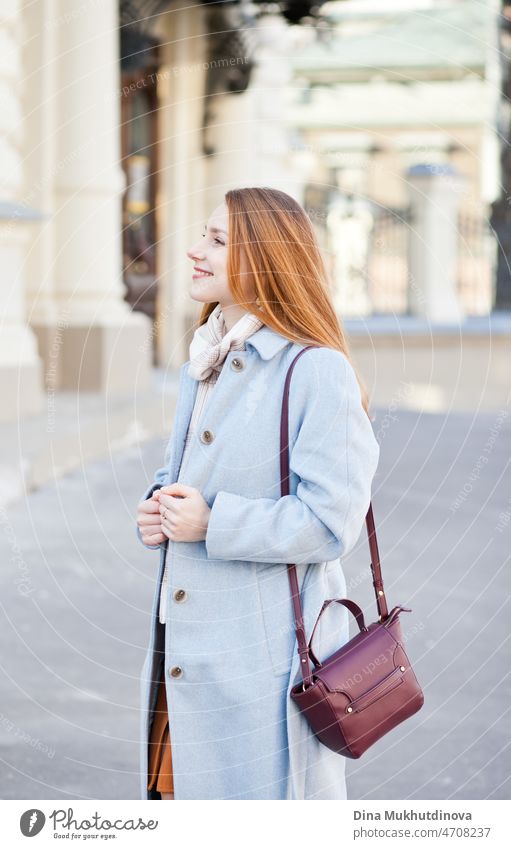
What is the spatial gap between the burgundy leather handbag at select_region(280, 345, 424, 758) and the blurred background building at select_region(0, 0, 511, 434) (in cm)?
237

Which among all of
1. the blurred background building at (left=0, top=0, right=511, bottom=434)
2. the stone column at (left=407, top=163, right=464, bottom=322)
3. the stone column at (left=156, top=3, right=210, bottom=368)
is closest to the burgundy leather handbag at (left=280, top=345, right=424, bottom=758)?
the blurred background building at (left=0, top=0, right=511, bottom=434)

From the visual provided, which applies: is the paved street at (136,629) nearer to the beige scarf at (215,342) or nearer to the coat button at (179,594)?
the coat button at (179,594)

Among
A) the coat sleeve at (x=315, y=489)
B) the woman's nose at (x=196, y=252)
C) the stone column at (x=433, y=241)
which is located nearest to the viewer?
the coat sleeve at (x=315, y=489)

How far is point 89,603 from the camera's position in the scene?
236 inches

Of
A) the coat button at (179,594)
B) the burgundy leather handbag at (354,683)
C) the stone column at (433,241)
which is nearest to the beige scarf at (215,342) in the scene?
the burgundy leather handbag at (354,683)

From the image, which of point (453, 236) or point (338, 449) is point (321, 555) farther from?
point (453, 236)

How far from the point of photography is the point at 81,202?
12.4 m

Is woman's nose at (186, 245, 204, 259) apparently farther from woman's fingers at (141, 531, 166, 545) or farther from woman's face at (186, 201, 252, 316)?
woman's fingers at (141, 531, 166, 545)

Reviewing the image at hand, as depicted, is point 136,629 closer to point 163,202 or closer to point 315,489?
point 315,489

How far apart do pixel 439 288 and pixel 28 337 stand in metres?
14.0

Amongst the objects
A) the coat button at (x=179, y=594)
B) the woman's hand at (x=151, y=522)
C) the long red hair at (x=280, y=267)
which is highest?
the long red hair at (x=280, y=267)

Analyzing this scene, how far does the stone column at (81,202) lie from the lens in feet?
38.8

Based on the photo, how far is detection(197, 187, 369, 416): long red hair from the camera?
7.81 feet

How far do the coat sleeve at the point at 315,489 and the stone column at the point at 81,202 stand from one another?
9333mm
